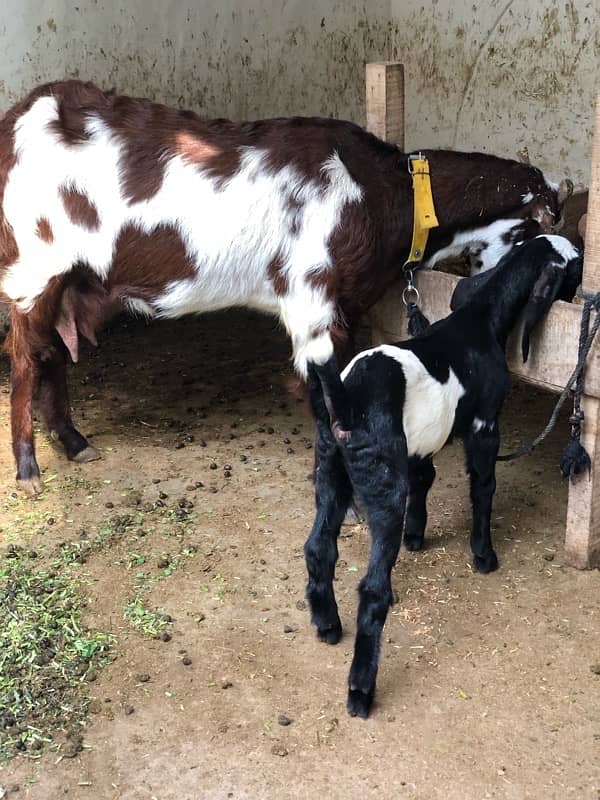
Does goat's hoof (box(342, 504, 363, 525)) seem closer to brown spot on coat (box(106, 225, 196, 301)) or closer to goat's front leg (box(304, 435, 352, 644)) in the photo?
goat's front leg (box(304, 435, 352, 644))

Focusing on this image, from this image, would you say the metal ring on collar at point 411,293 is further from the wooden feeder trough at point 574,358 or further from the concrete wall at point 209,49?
the concrete wall at point 209,49

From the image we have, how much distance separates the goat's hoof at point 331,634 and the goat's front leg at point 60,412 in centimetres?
203

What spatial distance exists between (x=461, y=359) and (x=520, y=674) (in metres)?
1.15

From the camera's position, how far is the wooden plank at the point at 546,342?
3789mm

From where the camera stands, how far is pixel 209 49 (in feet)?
23.5

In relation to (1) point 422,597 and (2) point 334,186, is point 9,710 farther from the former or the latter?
(2) point 334,186

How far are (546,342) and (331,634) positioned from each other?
1416 mm

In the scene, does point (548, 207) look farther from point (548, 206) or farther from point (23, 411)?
point (23, 411)

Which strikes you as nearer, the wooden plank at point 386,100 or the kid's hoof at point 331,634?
the kid's hoof at point 331,634

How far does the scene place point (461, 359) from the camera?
146 inches

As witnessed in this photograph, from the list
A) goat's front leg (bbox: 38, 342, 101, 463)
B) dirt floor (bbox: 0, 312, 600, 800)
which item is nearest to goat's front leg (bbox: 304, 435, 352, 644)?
dirt floor (bbox: 0, 312, 600, 800)

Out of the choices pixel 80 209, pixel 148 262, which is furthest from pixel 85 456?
pixel 80 209

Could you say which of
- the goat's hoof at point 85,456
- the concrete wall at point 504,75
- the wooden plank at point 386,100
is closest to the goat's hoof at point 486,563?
the wooden plank at point 386,100

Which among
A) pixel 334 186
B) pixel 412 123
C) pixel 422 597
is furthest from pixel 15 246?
pixel 412 123
